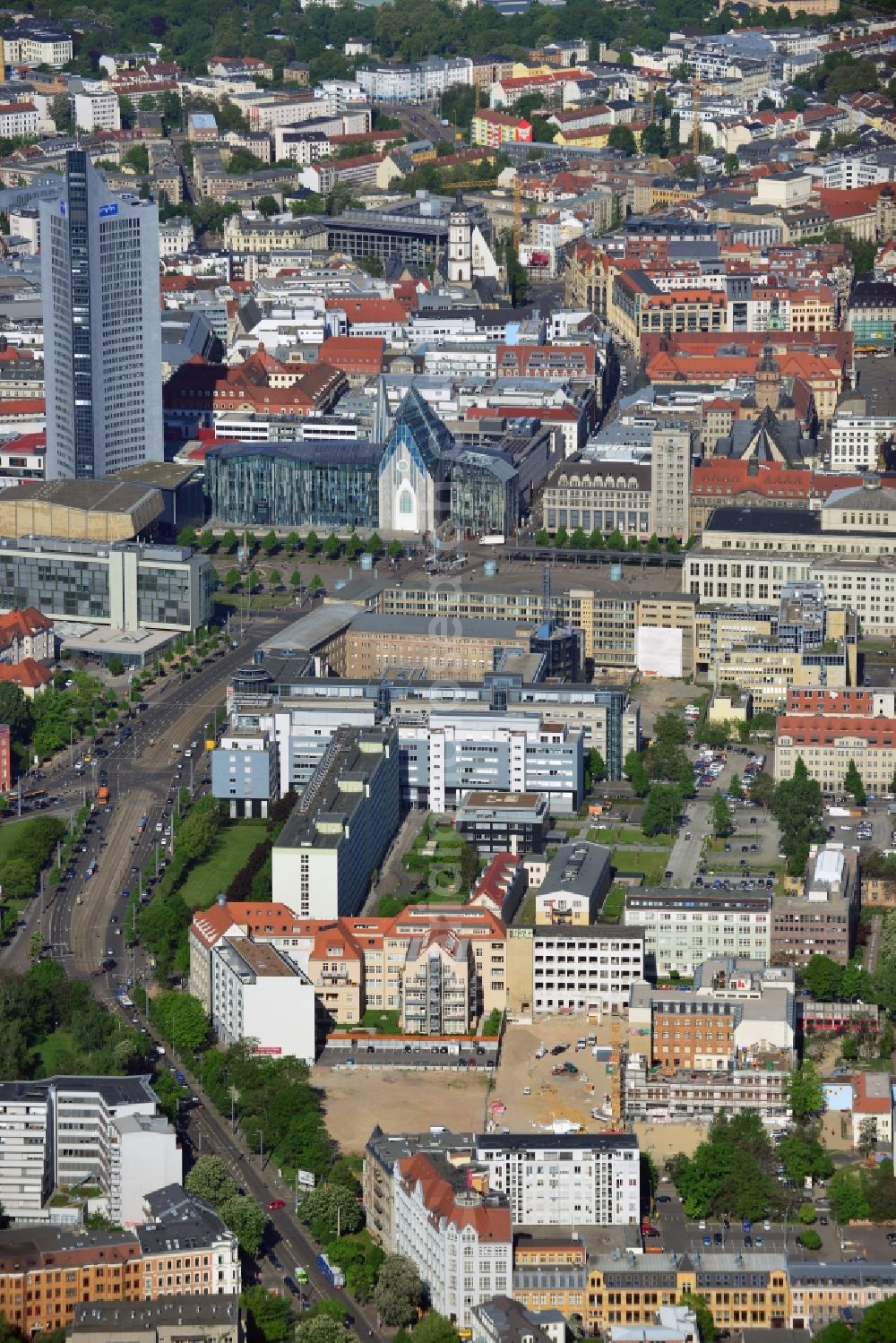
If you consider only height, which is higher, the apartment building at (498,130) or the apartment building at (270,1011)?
the apartment building at (498,130)

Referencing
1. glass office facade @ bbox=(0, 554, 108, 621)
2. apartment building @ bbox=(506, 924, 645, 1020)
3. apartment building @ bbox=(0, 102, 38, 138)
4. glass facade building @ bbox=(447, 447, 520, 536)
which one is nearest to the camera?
apartment building @ bbox=(506, 924, 645, 1020)

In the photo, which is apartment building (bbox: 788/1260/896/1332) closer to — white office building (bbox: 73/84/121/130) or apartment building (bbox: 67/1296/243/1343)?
apartment building (bbox: 67/1296/243/1343)

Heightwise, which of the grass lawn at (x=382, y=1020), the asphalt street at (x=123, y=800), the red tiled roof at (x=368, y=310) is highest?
the red tiled roof at (x=368, y=310)

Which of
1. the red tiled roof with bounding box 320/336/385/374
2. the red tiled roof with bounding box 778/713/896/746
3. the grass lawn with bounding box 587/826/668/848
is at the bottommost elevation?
the grass lawn with bounding box 587/826/668/848

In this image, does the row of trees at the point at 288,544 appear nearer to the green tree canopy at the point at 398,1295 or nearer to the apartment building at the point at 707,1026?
the apartment building at the point at 707,1026

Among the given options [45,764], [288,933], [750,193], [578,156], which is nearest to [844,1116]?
[288,933]

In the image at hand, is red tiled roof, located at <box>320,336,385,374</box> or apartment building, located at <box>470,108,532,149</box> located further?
apartment building, located at <box>470,108,532,149</box>

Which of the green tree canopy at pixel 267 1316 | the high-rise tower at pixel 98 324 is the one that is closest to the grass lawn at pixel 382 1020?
the green tree canopy at pixel 267 1316

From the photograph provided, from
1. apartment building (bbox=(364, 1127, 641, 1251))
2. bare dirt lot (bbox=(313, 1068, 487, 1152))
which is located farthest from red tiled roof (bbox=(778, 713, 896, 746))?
apartment building (bbox=(364, 1127, 641, 1251))
